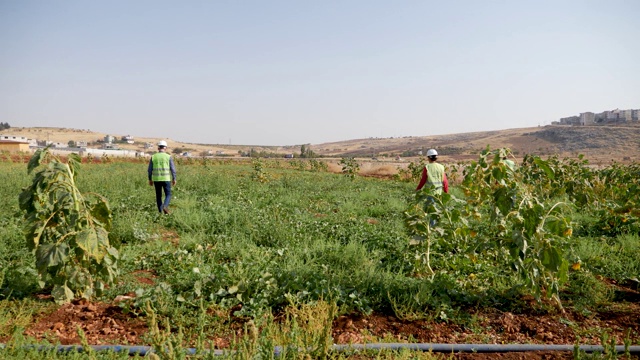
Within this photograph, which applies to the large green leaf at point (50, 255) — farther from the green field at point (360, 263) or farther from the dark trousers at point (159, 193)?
the dark trousers at point (159, 193)

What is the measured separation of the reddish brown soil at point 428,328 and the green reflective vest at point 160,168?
478 cm

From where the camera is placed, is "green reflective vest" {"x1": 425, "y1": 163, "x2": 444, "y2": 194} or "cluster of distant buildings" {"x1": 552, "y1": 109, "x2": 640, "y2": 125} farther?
"cluster of distant buildings" {"x1": 552, "y1": 109, "x2": 640, "y2": 125}

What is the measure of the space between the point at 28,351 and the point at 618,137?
89834 mm

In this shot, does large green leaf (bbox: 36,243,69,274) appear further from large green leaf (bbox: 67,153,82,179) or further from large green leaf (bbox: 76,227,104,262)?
large green leaf (bbox: 67,153,82,179)

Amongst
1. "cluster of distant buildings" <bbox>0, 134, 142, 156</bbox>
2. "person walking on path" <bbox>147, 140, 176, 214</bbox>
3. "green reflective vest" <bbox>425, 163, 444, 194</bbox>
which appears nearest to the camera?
"green reflective vest" <bbox>425, 163, 444, 194</bbox>

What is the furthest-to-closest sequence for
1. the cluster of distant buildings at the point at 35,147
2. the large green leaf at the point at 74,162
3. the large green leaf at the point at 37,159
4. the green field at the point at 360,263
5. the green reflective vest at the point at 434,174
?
the cluster of distant buildings at the point at 35,147 < the green reflective vest at the point at 434,174 < the large green leaf at the point at 74,162 < the green field at the point at 360,263 < the large green leaf at the point at 37,159

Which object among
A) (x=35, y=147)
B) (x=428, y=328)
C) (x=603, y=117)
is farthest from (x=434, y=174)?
(x=603, y=117)

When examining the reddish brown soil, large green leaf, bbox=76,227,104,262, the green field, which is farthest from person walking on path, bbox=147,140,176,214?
large green leaf, bbox=76,227,104,262

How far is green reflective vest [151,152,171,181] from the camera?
8531 millimetres

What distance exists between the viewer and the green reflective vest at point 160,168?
28.0ft

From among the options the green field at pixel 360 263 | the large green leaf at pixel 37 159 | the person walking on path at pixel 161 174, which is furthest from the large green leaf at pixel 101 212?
the person walking on path at pixel 161 174

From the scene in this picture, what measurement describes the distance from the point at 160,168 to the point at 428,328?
6833 millimetres

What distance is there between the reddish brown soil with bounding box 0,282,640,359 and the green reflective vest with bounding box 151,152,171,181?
478 cm

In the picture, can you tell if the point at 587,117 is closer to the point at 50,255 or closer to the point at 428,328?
the point at 428,328
